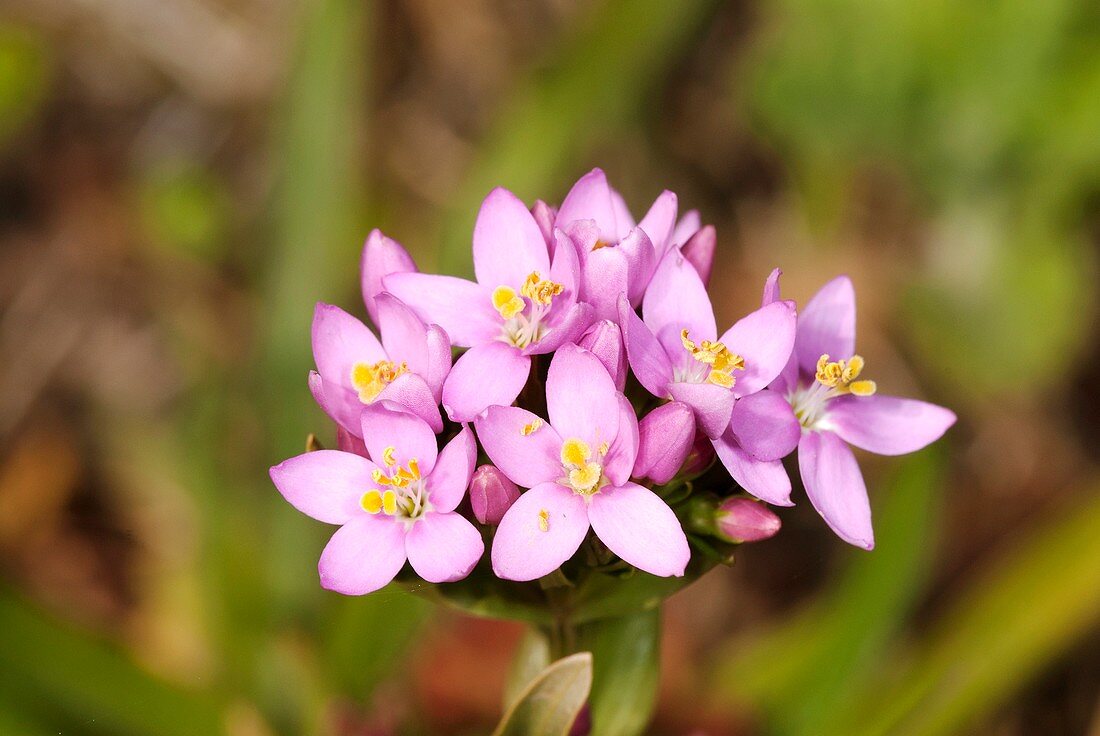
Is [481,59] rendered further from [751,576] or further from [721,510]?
[721,510]

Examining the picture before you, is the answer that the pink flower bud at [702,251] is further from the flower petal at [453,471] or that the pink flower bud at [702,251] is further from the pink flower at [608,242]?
the flower petal at [453,471]

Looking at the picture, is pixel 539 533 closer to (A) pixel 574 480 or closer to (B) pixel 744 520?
(A) pixel 574 480

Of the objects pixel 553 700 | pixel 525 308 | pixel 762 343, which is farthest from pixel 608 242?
pixel 553 700

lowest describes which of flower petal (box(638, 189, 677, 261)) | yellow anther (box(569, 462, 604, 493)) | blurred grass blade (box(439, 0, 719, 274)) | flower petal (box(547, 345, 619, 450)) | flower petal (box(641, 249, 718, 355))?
yellow anther (box(569, 462, 604, 493))

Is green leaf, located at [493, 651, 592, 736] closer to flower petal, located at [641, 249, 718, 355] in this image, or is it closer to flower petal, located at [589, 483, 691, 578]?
flower petal, located at [589, 483, 691, 578]

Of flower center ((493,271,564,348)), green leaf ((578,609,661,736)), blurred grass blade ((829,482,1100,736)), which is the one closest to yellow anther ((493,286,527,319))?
flower center ((493,271,564,348))
